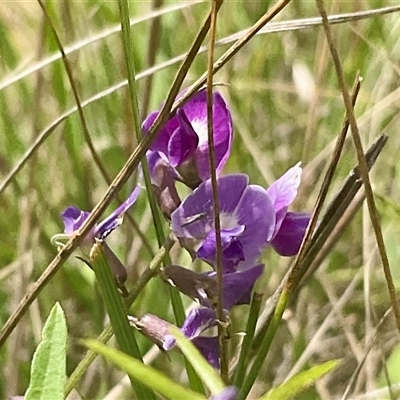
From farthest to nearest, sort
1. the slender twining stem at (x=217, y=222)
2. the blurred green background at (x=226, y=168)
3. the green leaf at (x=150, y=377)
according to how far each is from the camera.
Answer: the blurred green background at (x=226, y=168) < the slender twining stem at (x=217, y=222) < the green leaf at (x=150, y=377)

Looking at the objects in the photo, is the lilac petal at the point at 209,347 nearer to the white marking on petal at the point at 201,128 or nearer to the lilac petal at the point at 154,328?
the lilac petal at the point at 154,328

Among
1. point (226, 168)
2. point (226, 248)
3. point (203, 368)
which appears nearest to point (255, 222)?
point (226, 248)

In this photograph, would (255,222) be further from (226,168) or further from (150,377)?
(226,168)

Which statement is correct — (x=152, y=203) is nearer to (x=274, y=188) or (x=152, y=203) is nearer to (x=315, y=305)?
(x=274, y=188)

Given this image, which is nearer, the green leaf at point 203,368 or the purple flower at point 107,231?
the green leaf at point 203,368

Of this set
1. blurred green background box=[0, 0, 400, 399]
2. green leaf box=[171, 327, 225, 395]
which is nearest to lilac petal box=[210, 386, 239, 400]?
green leaf box=[171, 327, 225, 395]

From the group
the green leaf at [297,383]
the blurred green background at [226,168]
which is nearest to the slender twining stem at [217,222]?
the green leaf at [297,383]

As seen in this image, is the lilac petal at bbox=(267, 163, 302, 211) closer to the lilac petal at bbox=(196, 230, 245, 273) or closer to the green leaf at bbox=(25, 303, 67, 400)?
the lilac petal at bbox=(196, 230, 245, 273)
